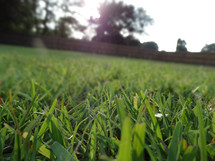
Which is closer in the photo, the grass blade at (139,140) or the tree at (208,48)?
the grass blade at (139,140)

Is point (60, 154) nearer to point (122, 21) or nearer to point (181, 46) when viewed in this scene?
point (181, 46)

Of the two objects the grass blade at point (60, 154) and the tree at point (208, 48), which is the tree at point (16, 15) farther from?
the grass blade at point (60, 154)

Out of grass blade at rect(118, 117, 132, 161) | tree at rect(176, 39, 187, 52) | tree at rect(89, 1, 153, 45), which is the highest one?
tree at rect(89, 1, 153, 45)

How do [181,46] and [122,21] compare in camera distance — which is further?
[122,21]

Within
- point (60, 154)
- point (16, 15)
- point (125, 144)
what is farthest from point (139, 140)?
point (16, 15)

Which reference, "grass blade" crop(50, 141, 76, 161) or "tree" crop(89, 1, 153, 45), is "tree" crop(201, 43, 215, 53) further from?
"grass blade" crop(50, 141, 76, 161)

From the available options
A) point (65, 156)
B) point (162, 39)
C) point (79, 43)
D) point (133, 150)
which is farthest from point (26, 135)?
point (79, 43)

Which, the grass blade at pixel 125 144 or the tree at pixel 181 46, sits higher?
the tree at pixel 181 46

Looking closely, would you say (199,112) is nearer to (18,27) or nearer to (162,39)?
(162,39)

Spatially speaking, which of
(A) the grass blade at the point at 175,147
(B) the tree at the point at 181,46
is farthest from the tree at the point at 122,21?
(A) the grass blade at the point at 175,147

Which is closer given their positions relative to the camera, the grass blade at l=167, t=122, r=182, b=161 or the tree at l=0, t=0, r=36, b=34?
the grass blade at l=167, t=122, r=182, b=161

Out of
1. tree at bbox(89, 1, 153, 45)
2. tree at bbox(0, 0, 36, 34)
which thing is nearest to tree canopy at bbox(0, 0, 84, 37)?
tree at bbox(0, 0, 36, 34)

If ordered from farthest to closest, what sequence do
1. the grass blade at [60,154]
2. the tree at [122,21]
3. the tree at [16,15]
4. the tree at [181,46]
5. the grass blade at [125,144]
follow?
the tree at [16,15]
the tree at [122,21]
the tree at [181,46]
the grass blade at [60,154]
the grass blade at [125,144]

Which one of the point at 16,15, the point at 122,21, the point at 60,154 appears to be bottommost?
the point at 60,154
